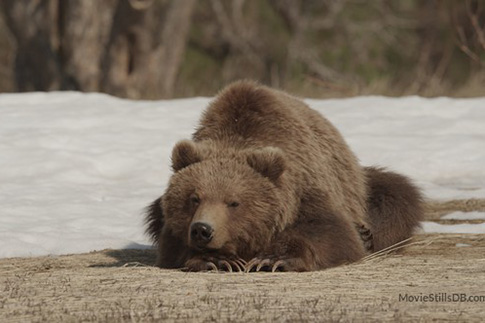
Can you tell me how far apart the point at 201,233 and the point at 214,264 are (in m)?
0.35

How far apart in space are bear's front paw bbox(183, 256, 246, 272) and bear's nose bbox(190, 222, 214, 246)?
25 centimetres

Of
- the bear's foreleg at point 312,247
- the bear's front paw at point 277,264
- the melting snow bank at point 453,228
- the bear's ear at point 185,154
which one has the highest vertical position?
the bear's ear at point 185,154

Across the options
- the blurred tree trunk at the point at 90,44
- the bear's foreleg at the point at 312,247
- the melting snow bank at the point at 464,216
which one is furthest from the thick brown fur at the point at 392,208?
the blurred tree trunk at the point at 90,44

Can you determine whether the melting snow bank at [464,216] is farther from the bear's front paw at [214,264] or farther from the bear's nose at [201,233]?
the bear's nose at [201,233]

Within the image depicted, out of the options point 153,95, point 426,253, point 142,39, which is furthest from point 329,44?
point 426,253

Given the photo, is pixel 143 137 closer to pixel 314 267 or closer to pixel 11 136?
pixel 11 136

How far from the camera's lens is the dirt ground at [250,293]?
475 centimetres

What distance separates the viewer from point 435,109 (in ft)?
42.8

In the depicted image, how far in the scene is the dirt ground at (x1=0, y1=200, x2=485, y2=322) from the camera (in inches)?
187

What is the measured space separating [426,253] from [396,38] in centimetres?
2211

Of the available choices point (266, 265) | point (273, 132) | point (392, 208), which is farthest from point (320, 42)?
point (266, 265)

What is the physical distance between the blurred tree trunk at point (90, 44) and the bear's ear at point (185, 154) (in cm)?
1060

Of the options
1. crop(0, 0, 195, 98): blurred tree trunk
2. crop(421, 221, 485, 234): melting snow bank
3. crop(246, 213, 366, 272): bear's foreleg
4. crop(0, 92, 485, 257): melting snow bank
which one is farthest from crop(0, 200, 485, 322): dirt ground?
crop(0, 0, 195, 98): blurred tree trunk

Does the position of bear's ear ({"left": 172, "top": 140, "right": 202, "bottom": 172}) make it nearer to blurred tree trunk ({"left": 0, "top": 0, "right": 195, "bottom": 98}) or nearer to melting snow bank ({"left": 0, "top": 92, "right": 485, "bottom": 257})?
melting snow bank ({"left": 0, "top": 92, "right": 485, "bottom": 257})
